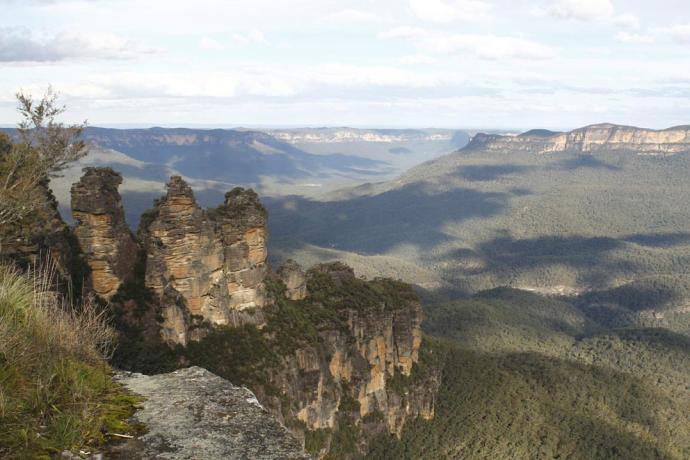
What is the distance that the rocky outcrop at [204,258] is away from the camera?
34312 mm

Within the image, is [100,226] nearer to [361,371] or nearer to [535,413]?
[361,371]

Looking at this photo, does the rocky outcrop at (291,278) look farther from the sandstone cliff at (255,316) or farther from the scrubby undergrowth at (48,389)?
the scrubby undergrowth at (48,389)

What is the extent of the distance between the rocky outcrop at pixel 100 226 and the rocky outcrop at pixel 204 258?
6.43ft

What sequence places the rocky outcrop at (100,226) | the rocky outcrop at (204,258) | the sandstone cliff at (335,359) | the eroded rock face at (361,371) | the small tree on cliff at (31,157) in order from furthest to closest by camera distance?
the eroded rock face at (361,371)
the sandstone cliff at (335,359)
the rocky outcrop at (204,258)
the rocky outcrop at (100,226)
the small tree on cliff at (31,157)

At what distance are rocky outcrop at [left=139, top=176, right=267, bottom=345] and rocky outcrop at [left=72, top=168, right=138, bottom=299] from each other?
196cm

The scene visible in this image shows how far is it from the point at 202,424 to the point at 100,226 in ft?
89.1

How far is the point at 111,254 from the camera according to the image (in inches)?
1293

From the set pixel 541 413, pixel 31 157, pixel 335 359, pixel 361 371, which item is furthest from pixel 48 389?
pixel 541 413

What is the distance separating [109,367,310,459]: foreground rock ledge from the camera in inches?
285

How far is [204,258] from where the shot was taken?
36469mm

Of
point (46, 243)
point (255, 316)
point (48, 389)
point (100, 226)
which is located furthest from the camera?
point (255, 316)

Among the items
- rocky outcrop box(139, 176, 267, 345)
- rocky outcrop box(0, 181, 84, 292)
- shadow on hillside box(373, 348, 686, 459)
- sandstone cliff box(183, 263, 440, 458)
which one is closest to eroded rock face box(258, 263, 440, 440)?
sandstone cliff box(183, 263, 440, 458)

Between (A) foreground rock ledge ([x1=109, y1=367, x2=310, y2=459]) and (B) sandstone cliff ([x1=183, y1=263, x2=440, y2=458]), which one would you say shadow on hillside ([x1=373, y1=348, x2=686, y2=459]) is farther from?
(A) foreground rock ledge ([x1=109, y1=367, x2=310, y2=459])

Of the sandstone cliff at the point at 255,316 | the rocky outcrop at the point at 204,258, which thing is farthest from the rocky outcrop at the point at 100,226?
the rocky outcrop at the point at 204,258
